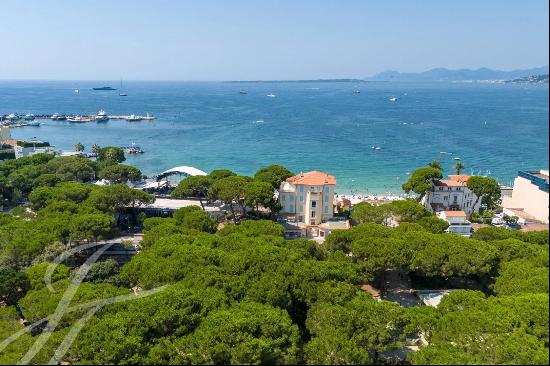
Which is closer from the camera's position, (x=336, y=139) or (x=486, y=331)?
(x=486, y=331)

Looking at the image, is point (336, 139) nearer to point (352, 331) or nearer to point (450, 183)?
point (450, 183)

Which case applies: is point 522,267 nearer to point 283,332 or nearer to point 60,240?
point 283,332

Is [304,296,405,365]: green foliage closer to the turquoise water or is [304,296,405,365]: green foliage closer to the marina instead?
the turquoise water

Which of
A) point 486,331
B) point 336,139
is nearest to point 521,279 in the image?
point 486,331

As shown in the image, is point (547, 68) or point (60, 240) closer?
point (547, 68)

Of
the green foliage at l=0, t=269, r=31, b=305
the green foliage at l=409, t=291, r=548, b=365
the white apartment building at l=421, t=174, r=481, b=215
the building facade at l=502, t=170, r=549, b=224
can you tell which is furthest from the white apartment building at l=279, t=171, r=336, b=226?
the green foliage at l=0, t=269, r=31, b=305

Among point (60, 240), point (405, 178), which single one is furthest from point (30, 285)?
point (405, 178)
